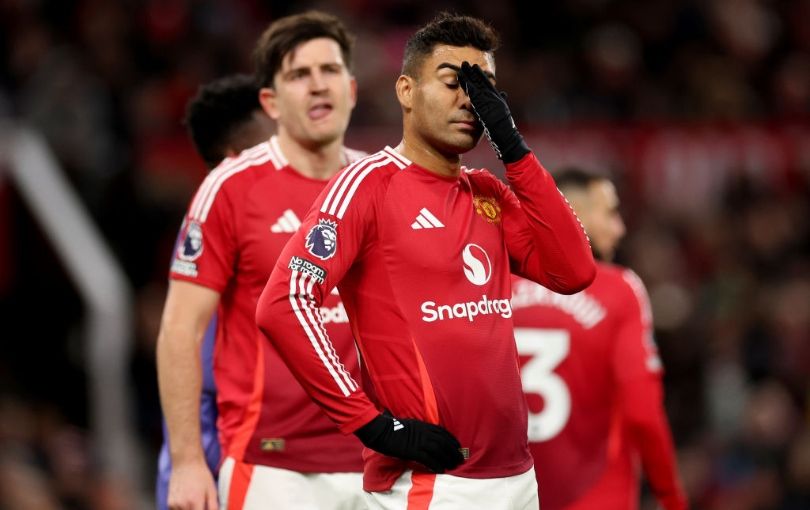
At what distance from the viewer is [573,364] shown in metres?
6.21

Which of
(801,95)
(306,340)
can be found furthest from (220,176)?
(801,95)

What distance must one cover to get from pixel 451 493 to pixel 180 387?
1294 millimetres

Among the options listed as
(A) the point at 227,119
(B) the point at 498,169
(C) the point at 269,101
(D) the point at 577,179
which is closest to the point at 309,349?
(C) the point at 269,101

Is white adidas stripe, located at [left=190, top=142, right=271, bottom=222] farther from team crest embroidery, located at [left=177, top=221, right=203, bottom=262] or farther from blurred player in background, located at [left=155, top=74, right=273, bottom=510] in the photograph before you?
blurred player in background, located at [left=155, top=74, right=273, bottom=510]

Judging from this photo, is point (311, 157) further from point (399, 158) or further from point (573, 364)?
point (573, 364)

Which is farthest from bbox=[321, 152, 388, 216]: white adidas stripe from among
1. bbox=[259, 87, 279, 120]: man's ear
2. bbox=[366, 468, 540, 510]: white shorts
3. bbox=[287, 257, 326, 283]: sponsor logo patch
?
bbox=[259, 87, 279, 120]: man's ear

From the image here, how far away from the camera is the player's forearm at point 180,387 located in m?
5.05

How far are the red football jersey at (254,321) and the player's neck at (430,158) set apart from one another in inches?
34.4

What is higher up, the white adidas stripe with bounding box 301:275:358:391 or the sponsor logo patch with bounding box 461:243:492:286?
the sponsor logo patch with bounding box 461:243:492:286

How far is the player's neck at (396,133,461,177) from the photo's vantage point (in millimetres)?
4398

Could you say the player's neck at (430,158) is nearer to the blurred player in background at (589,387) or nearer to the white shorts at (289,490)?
the white shorts at (289,490)

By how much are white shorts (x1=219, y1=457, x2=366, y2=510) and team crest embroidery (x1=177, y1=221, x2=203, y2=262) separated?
0.77m

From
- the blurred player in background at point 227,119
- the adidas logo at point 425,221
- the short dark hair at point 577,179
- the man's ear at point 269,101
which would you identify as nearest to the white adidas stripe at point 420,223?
→ the adidas logo at point 425,221

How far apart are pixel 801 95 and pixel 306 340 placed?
10.1 meters
